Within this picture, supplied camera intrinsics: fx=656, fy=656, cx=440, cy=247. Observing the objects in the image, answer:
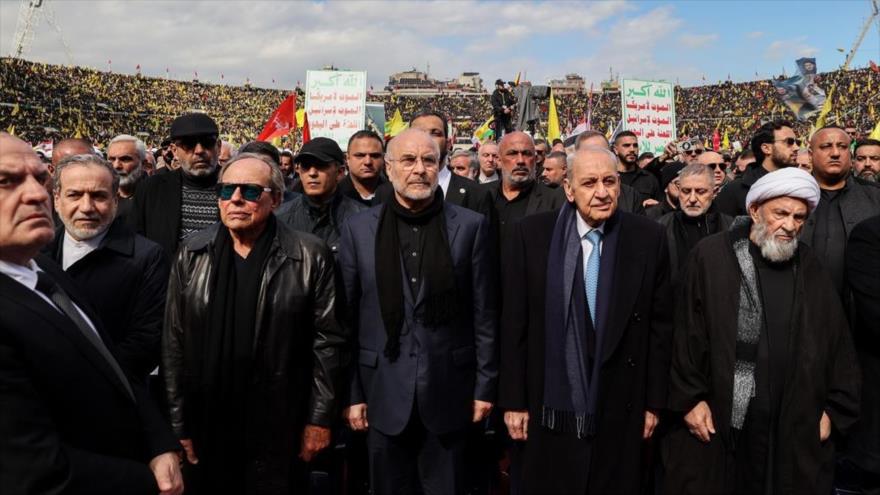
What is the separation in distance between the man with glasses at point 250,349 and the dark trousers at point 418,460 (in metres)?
0.30

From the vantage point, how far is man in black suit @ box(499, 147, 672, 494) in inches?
122

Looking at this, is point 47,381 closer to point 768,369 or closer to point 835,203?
point 768,369

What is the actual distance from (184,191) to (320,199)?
0.94 metres

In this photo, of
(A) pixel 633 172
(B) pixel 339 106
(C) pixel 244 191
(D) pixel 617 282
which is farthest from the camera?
(B) pixel 339 106

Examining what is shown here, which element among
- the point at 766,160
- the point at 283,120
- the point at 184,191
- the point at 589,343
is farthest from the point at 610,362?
the point at 283,120

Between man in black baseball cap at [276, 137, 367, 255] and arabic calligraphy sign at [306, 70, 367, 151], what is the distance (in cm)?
702

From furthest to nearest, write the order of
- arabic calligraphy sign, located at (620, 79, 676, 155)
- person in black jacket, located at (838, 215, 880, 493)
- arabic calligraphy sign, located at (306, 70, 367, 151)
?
arabic calligraphy sign, located at (620, 79, 676, 155), arabic calligraphy sign, located at (306, 70, 367, 151), person in black jacket, located at (838, 215, 880, 493)

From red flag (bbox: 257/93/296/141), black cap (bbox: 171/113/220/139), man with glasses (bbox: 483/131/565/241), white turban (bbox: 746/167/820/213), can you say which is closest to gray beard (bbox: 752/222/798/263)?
white turban (bbox: 746/167/820/213)

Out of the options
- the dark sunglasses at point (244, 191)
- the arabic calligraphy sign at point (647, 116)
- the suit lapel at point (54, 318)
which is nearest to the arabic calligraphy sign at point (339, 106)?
the arabic calligraphy sign at point (647, 116)

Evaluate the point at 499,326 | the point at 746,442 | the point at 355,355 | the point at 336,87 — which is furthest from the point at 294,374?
the point at 336,87

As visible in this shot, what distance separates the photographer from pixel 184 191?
436 cm

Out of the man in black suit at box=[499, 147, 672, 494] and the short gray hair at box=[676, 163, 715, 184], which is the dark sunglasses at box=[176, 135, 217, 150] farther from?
the short gray hair at box=[676, 163, 715, 184]

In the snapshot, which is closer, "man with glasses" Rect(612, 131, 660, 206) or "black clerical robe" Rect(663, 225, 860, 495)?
"black clerical robe" Rect(663, 225, 860, 495)

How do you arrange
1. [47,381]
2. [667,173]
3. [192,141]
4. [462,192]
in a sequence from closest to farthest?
1. [47,381]
2. [192,141]
3. [462,192]
4. [667,173]
